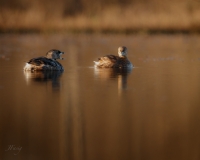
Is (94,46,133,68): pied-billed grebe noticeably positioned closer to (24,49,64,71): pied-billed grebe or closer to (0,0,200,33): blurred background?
(24,49,64,71): pied-billed grebe

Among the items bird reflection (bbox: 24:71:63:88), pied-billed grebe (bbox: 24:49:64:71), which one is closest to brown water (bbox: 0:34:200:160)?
bird reflection (bbox: 24:71:63:88)

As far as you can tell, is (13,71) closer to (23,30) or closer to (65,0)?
(23,30)

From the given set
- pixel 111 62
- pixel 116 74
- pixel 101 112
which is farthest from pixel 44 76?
pixel 101 112

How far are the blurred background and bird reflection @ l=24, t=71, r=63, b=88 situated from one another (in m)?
12.8

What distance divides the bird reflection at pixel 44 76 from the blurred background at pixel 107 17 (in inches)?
505

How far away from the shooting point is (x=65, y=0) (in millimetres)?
29297

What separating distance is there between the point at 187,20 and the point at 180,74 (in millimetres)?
12951

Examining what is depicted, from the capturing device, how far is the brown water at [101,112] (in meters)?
6.23

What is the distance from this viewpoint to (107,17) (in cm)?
2566

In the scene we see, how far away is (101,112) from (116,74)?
174 inches

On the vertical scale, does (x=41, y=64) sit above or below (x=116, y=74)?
above

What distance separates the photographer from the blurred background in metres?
24.9
